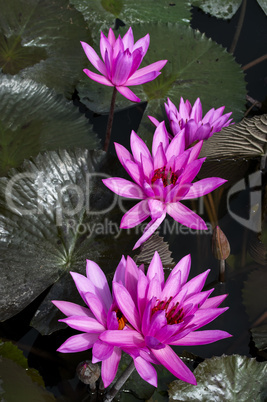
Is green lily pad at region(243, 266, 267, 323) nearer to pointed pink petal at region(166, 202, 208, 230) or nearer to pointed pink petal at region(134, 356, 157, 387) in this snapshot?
pointed pink petal at region(166, 202, 208, 230)

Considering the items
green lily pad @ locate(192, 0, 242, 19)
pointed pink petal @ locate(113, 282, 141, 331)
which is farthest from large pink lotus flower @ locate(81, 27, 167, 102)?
green lily pad @ locate(192, 0, 242, 19)

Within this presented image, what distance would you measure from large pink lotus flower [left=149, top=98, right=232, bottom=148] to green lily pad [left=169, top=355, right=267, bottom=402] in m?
1.05

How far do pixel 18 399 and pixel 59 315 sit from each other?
352 millimetres

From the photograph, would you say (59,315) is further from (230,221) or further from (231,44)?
(231,44)

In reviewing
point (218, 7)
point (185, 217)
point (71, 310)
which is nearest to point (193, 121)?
point (185, 217)

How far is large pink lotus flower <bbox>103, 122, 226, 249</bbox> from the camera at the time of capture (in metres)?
1.77

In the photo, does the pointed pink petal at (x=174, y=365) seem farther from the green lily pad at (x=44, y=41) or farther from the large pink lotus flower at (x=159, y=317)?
the green lily pad at (x=44, y=41)

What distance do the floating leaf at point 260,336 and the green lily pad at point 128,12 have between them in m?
2.09

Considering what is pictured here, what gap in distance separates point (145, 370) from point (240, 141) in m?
1.34

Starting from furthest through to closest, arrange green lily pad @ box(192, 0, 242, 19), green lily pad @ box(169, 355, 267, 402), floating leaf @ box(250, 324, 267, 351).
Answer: green lily pad @ box(192, 0, 242, 19)
floating leaf @ box(250, 324, 267, 351)
green lily pad @ box(169, 355, 267, 402)

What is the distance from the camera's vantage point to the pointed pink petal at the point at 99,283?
1477 mm

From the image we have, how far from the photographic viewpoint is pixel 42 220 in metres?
1.96

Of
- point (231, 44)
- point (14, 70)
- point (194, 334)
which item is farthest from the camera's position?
point (231, 44)

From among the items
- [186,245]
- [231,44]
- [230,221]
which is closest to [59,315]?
[186,245]
